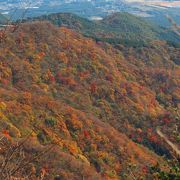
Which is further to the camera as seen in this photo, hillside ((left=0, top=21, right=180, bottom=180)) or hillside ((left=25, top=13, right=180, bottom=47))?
hillside ((left=25, top=13, right=180, bottom=47))

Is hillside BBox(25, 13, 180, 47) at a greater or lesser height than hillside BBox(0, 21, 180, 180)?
lesser

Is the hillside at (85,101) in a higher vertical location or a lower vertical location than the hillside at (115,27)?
higher

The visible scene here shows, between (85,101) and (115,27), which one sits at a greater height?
(85,101)

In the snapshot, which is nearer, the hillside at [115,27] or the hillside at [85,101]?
the hillside at [85,101]

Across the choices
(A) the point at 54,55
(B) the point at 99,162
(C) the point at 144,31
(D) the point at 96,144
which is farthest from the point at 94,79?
(C) the point at 144,31

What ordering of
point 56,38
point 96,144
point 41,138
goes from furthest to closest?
point 56,38 → point 96,144 → point 41,138

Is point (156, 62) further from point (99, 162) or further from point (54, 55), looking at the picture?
point (99, 162)

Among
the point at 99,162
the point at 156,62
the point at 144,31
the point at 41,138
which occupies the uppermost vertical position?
the point at 41,138

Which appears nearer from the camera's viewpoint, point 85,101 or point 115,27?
point 85,101
